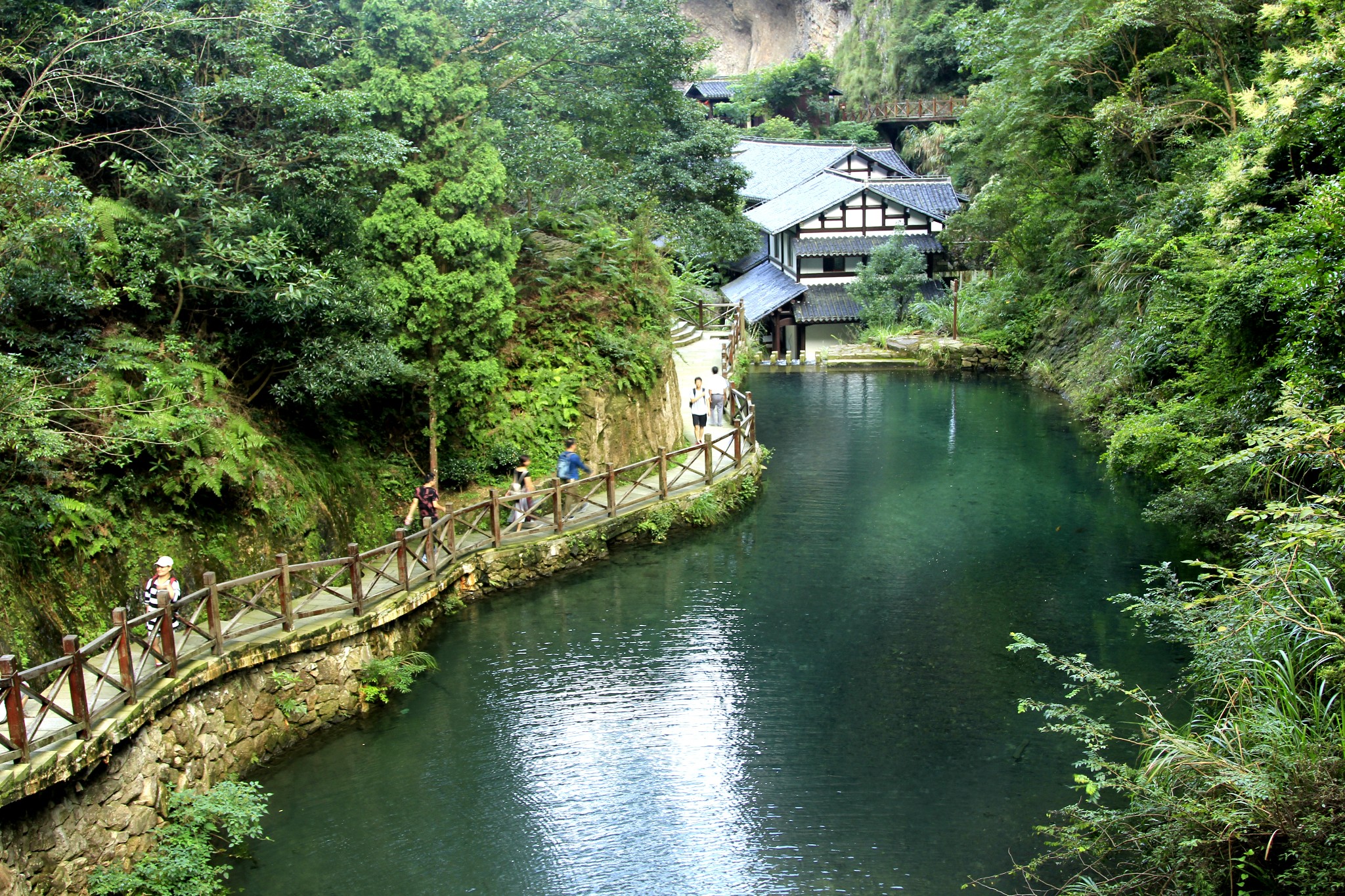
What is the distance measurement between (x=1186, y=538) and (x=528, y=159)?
43.8ft

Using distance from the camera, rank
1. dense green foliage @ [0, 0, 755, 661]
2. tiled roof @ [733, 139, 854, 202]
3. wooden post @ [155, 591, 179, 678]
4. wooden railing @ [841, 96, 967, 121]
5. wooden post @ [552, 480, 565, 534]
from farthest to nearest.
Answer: wooden railing @ [841, 96, 967, 121]
tiled roof @ [733, 139, 854, 202]
wooden post @ [552, 480, 565, 534]
dense green foliage @ [0, 0, 755, 661]
wooden post @ [155, 591, 179, 678]

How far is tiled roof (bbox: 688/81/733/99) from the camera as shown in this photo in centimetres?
6725

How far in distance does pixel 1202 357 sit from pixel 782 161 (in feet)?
129

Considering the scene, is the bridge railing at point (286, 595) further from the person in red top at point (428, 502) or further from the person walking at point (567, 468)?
the person in red top at point (428, 502)

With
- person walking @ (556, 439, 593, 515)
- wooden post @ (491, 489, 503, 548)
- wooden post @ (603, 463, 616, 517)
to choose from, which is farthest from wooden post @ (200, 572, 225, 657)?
wooden post @ (603, 463, 616, 517)

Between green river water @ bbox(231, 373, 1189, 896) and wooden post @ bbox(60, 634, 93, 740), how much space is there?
1955mm

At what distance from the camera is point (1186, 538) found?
1614cm

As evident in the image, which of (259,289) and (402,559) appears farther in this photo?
(402,559)

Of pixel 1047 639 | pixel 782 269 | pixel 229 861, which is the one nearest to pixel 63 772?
pixel 229 861

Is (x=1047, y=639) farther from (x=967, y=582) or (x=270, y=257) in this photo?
(x=270, y=257)

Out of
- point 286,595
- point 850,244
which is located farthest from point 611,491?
point 850,244

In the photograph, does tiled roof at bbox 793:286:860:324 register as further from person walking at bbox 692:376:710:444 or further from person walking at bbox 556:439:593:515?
person walking at bbox 556:439:593:515

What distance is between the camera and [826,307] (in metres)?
40.1

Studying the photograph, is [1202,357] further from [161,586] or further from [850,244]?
[850,244]
